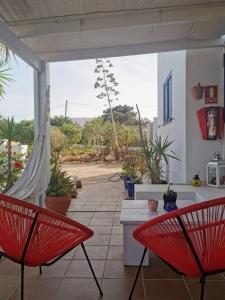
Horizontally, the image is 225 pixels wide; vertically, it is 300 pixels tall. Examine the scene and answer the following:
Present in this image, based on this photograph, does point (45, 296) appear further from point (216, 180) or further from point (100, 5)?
point (216, 180)

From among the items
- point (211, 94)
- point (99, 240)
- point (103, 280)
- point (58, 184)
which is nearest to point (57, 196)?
point (58, 184)

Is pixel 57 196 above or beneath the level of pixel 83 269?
above

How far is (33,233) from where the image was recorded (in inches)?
69.7

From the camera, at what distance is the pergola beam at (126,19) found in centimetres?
327

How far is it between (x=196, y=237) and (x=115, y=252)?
4.55ft

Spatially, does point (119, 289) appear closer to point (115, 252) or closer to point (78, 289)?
point (78, 289)

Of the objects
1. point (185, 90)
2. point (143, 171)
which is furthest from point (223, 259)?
point (143, 171)

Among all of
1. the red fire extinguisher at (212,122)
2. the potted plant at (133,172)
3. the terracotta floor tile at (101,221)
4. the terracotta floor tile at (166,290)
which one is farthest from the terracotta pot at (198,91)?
the terracotta floor tile at (166,290)

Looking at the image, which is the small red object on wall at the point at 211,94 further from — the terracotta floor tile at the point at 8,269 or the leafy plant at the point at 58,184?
the terracotta floor tile at the point at 8,269

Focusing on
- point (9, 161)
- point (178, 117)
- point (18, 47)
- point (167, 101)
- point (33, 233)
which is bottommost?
point (33, 233)

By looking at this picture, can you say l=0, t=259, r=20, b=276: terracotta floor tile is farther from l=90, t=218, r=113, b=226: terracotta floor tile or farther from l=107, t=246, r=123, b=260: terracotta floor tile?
l=90, t=218, r=113, b=226: terracotta floor tile

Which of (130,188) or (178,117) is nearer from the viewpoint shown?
(178,117)

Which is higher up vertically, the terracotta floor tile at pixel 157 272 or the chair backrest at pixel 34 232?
the chair backrest at pixel 34 232

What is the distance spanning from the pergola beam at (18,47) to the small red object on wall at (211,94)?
252 cm
